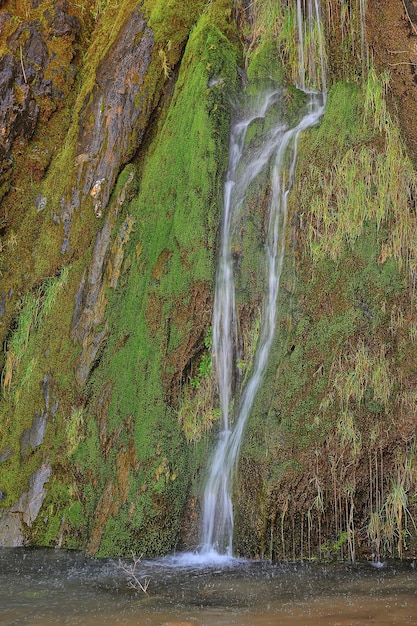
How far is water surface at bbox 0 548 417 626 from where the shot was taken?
3992mm

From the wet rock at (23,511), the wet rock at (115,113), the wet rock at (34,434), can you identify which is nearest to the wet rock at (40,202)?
the wet rock at (115,113)

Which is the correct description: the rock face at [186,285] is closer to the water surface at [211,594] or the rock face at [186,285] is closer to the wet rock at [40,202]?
Result: the wet rock at [40,202]

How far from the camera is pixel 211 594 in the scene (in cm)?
459

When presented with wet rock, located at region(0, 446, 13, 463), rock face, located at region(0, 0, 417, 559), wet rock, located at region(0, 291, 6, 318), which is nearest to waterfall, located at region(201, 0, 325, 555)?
rock face, located at region(0, 0, 417, 559)

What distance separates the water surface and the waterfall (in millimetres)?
604

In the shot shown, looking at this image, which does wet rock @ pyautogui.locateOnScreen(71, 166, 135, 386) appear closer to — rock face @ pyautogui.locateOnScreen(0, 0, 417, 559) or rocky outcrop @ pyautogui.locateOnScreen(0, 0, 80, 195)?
rock face @ pyautogui.locateOnScreen(0, 0, 417, 559)

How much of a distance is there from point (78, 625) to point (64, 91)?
23.3ft

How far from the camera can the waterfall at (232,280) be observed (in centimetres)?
606

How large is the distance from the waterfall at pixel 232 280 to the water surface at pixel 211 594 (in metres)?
0.60

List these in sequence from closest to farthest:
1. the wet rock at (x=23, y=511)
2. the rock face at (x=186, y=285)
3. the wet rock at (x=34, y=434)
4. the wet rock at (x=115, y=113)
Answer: the rock face at (x=186, y=285)
the wet rock at (x=23, y=511)
the wet rock at (x=34, y=434)
the wet rock at (x=115, y=113)

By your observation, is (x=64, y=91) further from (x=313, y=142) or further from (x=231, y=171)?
(x=313, y=142)

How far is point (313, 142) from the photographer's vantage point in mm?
6695

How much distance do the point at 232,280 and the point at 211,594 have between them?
2.99m

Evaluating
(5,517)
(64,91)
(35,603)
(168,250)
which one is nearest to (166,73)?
(64,91)
